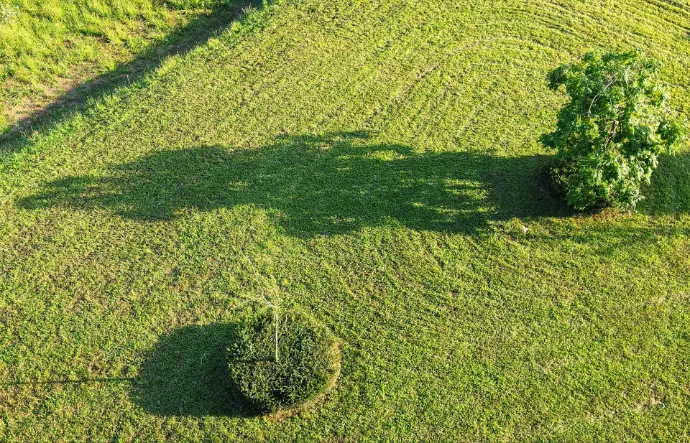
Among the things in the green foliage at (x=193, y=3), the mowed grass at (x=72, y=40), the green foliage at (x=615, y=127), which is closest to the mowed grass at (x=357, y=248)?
the green foliage at (x=615, y=127)

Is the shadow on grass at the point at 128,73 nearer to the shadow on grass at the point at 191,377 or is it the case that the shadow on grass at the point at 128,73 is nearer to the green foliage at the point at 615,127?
the shadow on grass at the point at 191,377

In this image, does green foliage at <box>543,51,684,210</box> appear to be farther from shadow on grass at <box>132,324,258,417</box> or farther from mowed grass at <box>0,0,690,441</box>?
shadow on grass at <box>132,324,258,417</box>

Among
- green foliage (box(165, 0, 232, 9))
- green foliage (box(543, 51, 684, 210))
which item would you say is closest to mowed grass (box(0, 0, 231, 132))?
green foliage (box(165, 0, 232, 9))

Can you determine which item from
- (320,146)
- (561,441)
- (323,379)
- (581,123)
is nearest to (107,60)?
(320,146)

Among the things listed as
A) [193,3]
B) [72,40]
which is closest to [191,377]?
[72,40]

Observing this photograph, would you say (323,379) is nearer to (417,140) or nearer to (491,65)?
(417,140)

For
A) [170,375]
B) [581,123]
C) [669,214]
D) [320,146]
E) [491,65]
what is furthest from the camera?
[491,65]
